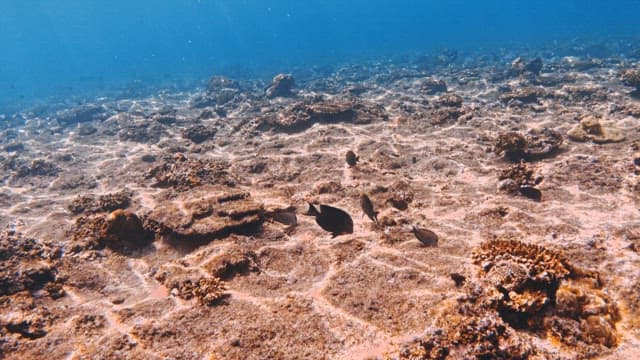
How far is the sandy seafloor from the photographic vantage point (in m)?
4.53

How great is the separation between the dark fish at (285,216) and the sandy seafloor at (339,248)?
88mm

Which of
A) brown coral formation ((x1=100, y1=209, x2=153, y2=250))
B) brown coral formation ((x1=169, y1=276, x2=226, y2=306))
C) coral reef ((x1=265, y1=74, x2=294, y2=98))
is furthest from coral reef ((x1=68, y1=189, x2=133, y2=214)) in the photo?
coral reef ((x1=265, y1=74, x2=294, y2=98))

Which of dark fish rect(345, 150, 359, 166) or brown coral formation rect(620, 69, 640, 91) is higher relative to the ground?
brown coral formation rect(620, 69, 640, 91)

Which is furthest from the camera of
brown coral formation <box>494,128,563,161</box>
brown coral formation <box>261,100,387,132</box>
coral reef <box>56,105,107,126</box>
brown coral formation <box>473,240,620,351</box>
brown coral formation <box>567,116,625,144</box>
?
coral reef <box>56,105,107,126</box>

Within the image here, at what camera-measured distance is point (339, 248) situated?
684 centimetres

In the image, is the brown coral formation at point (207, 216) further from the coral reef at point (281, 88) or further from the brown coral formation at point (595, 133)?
the coral reef at point (281, 88)

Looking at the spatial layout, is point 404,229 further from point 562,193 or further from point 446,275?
point 562,193

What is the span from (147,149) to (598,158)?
1633 cm

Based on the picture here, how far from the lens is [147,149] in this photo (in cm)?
1691

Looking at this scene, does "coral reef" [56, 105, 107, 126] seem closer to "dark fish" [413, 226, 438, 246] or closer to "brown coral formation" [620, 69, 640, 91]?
"dark fish" [413, 226, 438, 246]

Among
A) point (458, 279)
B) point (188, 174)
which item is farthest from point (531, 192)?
point (188, 174)

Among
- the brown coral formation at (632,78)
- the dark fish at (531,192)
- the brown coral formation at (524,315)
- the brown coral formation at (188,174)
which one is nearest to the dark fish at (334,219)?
the brown coral formation at (524,315)

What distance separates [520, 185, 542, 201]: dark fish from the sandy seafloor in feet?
0.44

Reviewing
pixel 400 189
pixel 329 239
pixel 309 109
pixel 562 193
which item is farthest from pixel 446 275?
pixel 309 109
